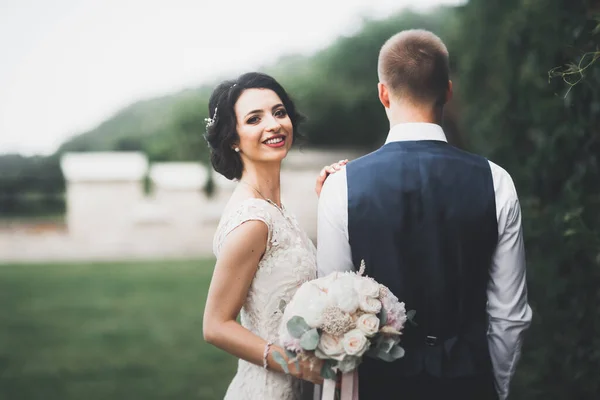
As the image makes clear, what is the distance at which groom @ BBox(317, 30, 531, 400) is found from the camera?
2.17 m

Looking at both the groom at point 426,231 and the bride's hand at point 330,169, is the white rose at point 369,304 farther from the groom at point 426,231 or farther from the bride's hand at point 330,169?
the bride's hand at point 330,169

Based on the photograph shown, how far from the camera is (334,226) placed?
2242 mm

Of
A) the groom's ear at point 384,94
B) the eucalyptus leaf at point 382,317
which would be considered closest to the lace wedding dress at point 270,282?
the eucalyptus leaf at point 382,317

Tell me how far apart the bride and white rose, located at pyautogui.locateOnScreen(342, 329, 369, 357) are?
16 centimetres

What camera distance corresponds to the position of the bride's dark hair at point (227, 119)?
270 cm

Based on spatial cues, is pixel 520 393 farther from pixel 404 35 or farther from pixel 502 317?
pixel 404 35

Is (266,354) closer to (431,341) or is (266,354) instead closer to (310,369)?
(310,369)

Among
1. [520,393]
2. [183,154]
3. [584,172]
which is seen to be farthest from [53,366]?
[183,154]

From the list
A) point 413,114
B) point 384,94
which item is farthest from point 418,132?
point 384,94

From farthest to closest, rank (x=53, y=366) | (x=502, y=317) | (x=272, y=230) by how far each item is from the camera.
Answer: (x=53, y=366) → (x=272, y=230) → (x=502, y=317)

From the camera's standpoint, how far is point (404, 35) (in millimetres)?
2242

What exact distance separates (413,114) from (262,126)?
0.66m

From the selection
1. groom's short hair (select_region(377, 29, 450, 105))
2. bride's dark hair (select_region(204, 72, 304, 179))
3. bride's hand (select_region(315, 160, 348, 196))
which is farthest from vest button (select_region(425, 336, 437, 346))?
bride's dark hair (select_region(204, 72, 304, 179))

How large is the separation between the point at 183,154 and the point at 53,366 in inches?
593
